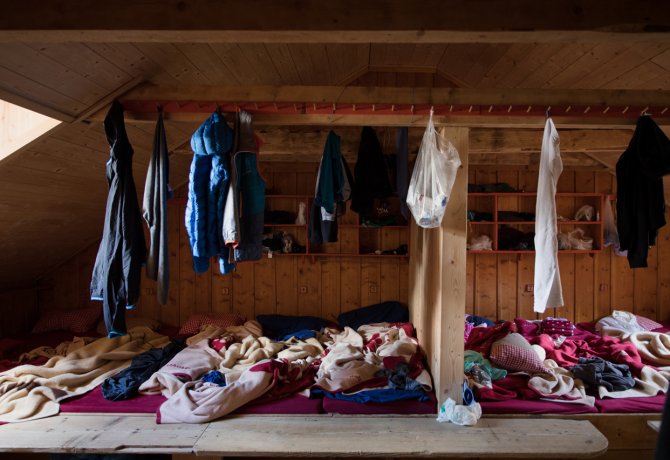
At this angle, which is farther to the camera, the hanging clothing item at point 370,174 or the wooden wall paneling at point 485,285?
the wooden wall paneling at point 485,285

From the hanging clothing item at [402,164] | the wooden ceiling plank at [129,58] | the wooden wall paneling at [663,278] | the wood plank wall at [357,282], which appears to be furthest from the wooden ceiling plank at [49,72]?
the wooden wall paneling at [663,278]

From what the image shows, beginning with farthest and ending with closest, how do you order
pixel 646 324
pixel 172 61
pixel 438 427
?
1. pixel 646 324
2. pixel 172 61
3. pixel 438 427

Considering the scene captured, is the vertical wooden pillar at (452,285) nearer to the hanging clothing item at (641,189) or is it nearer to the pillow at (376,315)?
the hanging clothing item at (641,189)

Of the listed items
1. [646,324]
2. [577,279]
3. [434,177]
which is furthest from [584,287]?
[434,177]

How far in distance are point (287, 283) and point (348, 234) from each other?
2.68 feet

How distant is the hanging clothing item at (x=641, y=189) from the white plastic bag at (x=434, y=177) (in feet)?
2.83

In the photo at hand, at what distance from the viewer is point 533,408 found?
2.10m

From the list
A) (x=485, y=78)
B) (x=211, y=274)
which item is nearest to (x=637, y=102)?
(x=485, y=78)

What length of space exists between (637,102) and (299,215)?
2615mm

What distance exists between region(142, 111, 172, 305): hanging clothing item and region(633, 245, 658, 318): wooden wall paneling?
14.4 feet

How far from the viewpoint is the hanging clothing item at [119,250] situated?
5.11ft

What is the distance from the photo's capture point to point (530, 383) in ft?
7.52

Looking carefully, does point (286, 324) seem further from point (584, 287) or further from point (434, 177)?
point (584, 287)
